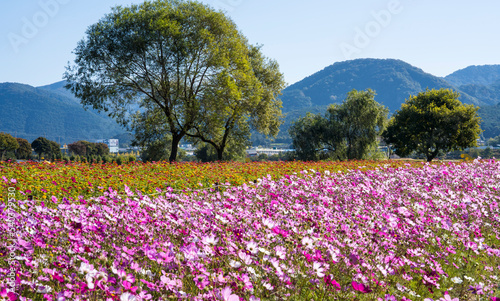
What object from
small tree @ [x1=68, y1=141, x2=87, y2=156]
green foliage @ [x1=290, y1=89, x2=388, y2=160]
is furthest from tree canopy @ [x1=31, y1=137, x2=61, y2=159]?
green foliage @ [x1=290, y1=89, x2=388, y2=160]

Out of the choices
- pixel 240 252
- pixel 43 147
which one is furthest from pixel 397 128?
pixel 43 147

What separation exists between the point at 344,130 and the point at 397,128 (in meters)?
5.56

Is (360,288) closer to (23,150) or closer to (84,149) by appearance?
(23,150)

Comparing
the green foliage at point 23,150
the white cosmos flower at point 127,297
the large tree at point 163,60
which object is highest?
the large tree at point 163,60

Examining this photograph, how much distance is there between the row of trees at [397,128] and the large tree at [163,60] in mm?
15398

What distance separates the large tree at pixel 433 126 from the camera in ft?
117

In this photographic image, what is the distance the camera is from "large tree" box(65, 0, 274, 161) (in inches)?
936

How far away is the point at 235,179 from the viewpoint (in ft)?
36.4

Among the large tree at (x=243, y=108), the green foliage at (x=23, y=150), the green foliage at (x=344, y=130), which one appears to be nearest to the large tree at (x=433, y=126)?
the green foliage at (x=344, y=130)

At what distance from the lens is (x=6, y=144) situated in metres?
85.1

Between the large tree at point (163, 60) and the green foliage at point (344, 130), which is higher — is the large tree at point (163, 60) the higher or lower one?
the higher one

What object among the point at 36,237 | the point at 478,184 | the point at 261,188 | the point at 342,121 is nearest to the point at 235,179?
the point at 261,188

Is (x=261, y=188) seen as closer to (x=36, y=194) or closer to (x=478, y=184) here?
(x=36, y=194)

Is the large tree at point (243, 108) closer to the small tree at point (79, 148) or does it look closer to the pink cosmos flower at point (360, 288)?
the pink cosmos flower at point (360, 288)
